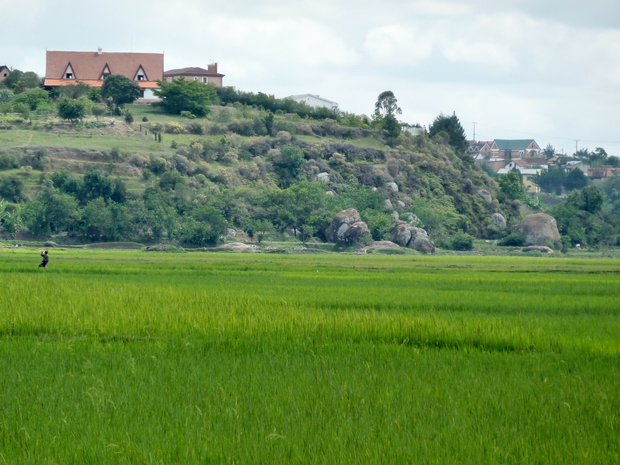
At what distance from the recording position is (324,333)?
50.1ft

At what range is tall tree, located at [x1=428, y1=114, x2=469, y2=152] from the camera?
140m

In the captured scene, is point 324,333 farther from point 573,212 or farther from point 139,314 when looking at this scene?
point 573,212

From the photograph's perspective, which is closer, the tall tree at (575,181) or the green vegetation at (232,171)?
the green vegetation at (232,171)

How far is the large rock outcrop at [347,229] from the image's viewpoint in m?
80.1

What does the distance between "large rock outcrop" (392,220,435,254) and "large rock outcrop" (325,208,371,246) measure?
3.91 metres

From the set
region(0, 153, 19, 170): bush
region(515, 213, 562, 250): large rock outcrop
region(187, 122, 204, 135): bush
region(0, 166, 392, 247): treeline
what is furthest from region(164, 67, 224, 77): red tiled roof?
region(515, 213, 562, 250): large rock outcrop

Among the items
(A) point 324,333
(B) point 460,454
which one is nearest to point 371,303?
(A) point 324,333

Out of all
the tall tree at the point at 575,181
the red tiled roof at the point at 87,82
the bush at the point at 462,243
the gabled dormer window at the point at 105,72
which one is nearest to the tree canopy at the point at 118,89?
the red tiled roof at the point at 87,82

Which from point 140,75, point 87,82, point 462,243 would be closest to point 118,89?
point 87,82

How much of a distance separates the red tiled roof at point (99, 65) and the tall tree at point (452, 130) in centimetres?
5385

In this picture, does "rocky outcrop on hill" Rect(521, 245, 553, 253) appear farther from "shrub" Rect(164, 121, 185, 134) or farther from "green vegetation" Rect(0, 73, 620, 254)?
"shrub" Rect(164, 121, 185, 134)

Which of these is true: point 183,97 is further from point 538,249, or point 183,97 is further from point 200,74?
point 538,249

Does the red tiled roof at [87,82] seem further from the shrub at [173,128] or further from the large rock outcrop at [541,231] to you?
the large rock outcrop at [541,231]

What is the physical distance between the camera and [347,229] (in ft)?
265
